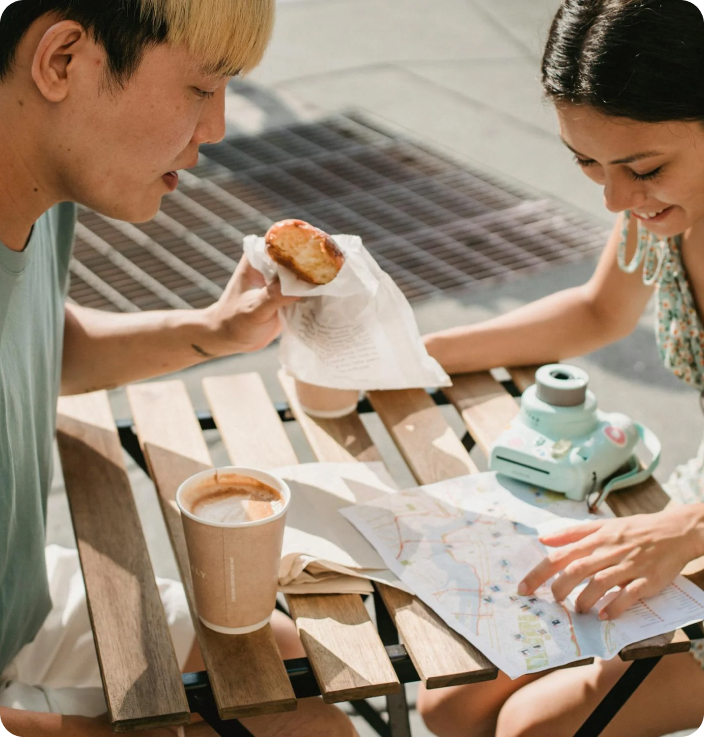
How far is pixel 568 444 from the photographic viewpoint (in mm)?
1682

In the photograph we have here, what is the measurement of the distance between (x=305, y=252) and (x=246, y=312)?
168 millimetres

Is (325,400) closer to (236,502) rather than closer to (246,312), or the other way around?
(246,312)

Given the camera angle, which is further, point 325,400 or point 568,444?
point 325,400

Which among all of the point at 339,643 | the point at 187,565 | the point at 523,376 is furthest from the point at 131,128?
the point at 523,376

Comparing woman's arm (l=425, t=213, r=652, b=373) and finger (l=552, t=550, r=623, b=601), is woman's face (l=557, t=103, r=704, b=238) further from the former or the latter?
finger (l=552, t=550, r=623, b=601)

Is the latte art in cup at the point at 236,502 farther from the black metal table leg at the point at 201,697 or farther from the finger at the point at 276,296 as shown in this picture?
the finger at the point at 276,296

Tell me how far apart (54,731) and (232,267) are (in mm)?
2826

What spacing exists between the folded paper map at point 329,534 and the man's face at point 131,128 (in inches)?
20.6

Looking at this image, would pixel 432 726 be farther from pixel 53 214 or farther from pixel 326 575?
pixel 53 214

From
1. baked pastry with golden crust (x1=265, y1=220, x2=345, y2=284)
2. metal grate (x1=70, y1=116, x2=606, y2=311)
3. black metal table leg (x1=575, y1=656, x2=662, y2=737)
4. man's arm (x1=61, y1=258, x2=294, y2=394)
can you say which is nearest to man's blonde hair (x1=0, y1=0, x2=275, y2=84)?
baked pastry with golden crust (x1=265, y1=220, x2=345, y2=284)

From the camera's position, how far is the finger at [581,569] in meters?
1.41

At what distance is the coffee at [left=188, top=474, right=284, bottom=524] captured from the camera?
1.35 metres

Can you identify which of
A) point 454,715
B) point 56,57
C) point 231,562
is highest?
point 56,57

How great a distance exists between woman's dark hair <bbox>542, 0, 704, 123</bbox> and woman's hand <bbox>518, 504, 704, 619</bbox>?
0.64m
